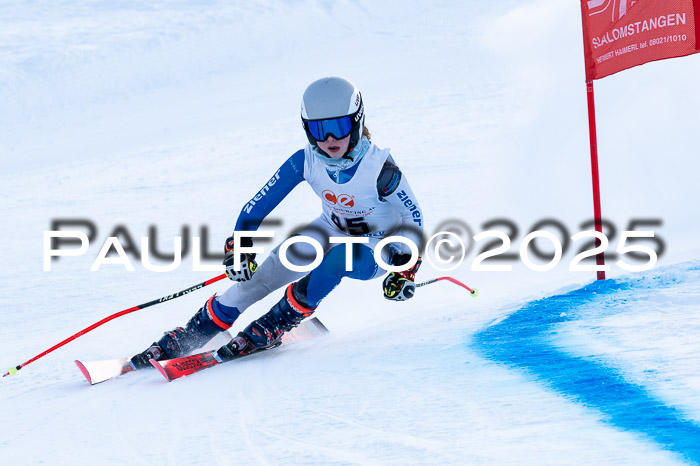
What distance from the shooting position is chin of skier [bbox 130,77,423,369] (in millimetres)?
3910

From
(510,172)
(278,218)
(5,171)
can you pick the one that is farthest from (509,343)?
(5,171)

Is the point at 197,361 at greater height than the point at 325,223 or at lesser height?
lesser

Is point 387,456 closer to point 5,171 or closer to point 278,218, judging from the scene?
point 278,218

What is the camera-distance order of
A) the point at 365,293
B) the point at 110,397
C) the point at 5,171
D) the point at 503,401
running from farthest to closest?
the point at 5,171 < the point at 365,293 < the point at 110,397 < the point at 503,401

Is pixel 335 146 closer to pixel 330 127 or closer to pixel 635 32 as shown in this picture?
pixel 330 127

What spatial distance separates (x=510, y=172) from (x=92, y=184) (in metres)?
4.97

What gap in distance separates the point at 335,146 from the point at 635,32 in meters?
2.04

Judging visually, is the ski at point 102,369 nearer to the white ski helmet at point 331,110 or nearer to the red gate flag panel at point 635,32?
the white ski helmet at point 331,110

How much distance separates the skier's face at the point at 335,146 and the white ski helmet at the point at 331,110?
0.8 inches

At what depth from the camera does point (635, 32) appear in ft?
15.6

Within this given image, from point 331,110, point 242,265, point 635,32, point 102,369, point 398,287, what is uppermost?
point 635,32

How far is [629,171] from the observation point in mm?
7930

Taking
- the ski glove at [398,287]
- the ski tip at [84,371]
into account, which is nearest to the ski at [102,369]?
the ski tip at [84,371]

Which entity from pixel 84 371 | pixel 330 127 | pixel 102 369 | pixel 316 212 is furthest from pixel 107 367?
pixel 316 212
